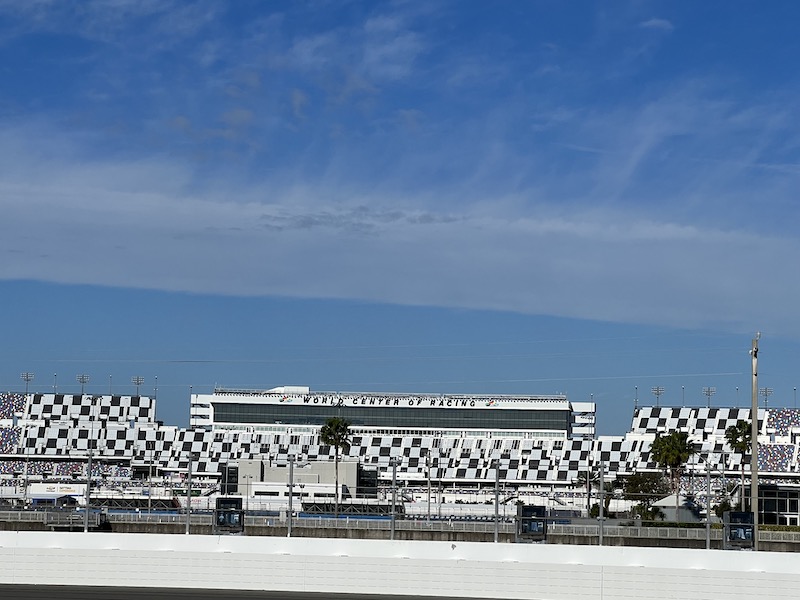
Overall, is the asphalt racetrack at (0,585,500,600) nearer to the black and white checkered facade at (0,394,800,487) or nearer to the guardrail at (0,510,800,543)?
the guardrail at (0,510,800,543)

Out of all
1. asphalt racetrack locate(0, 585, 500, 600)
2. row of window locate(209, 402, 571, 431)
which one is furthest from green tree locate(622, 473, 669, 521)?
asphalt racetrack locate(0, 585, 500, 600)

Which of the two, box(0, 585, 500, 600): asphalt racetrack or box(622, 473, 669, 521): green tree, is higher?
box(0, 585, 500, 600): asphalt racetrack

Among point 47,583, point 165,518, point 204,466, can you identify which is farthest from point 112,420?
point 47,583

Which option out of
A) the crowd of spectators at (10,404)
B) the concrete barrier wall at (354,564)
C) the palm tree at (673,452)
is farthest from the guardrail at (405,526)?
the crowd of spectators at (10,404)

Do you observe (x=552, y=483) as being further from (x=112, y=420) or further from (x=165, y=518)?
(x=165, y=518)

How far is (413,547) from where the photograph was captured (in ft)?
95.6

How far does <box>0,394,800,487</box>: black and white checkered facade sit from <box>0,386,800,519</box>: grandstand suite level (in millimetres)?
109

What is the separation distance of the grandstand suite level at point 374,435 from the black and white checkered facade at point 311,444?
0.36ft

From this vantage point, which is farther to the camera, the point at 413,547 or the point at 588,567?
the point at 413,547

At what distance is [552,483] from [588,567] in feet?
294

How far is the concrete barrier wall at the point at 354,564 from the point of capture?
89.0 ft

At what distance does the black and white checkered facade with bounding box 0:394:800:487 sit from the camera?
387 ft

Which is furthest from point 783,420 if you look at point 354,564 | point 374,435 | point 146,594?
point 146,594

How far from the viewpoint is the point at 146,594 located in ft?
88.5
